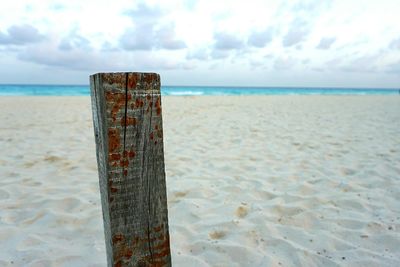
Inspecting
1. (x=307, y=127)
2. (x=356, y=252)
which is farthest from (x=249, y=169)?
(x=307, y=127)

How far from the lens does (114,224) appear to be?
1.18m

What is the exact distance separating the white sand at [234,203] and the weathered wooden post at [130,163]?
0.98m

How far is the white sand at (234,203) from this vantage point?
2.24m

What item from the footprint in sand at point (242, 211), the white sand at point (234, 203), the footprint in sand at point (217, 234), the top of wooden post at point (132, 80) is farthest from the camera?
the footprint in sand at point (242, 211)

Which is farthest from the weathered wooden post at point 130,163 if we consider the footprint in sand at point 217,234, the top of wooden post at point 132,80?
the footprint in sand at point 217,234

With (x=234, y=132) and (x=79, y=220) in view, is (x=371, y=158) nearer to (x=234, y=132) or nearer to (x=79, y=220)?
(x=234, y=132)

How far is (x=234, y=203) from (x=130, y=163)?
2.09 m

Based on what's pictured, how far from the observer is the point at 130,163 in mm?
1164

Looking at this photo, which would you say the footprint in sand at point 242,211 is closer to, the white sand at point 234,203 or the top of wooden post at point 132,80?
the white sand at point 234,203

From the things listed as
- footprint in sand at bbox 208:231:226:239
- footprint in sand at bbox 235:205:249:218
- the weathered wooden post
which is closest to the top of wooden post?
the weathered wooden post

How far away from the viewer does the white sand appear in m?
2.24

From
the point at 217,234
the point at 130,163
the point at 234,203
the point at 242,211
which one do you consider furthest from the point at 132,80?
the point at 234,203

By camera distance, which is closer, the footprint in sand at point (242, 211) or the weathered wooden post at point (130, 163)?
the weathered wooden post at point (130, 163)

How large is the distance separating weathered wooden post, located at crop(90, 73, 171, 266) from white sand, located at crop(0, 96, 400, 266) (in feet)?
3.23
